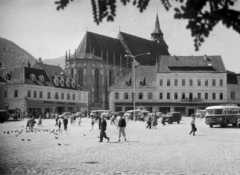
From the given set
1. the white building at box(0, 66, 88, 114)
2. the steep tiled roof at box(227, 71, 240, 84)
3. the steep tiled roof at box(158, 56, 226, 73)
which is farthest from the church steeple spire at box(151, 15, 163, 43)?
the white building at box(0, 66, 88, 114)

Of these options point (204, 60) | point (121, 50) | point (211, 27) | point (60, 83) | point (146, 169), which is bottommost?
point (146, 169)

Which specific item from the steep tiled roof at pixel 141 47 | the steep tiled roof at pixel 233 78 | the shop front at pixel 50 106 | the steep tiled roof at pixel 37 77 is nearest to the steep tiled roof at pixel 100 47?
the steep tiled roof at pixel 141 47

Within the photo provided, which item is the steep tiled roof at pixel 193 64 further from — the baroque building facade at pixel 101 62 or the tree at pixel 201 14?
the tree at pixel 201 14

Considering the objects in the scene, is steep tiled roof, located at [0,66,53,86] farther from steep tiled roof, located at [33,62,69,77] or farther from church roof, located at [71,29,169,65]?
church roof, located at [71,29,169,65]

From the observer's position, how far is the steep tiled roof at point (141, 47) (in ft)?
345

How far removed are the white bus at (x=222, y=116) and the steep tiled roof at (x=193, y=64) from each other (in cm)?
3661

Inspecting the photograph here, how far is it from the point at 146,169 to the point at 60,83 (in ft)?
211

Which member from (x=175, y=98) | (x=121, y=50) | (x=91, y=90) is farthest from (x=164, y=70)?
(x=121, y=50)

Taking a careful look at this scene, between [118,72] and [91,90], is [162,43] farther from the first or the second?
[91,90]

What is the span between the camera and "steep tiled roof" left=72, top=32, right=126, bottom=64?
95750 millimetres

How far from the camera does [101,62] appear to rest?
9431 cm

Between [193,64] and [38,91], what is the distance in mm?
31470

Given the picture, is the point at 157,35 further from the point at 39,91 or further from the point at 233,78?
the point at 39,91

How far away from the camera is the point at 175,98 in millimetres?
71562
